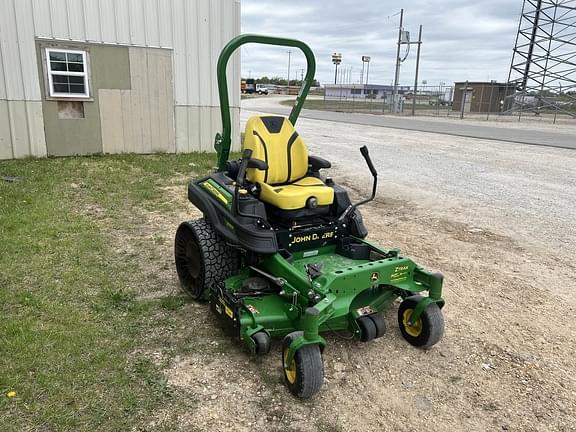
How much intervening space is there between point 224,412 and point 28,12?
8.86 metres

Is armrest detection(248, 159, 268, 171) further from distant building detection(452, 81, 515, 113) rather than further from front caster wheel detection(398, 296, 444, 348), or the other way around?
distant building detection(452, 81, 515, 113)

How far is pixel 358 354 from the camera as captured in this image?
126 inches

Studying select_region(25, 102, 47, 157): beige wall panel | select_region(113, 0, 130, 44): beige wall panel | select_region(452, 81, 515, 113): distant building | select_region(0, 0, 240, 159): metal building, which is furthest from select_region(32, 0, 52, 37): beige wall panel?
select_region(452, 81, 515, 113): distant building

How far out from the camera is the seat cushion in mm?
3414

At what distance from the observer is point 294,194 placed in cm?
344

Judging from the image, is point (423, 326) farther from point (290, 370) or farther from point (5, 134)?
point (5, 134)

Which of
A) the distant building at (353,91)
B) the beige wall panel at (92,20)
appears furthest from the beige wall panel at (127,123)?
the distant building at (353,91)

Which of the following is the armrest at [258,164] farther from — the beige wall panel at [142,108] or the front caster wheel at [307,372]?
the beige wall panel at [142,108]

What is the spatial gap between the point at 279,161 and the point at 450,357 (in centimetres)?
191

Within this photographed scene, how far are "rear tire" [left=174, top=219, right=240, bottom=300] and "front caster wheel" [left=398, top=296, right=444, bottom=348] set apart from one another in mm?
1346

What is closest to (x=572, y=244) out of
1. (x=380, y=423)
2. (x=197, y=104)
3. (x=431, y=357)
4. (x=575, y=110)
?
(x=431, y=357)

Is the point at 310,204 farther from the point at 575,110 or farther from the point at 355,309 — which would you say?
the point at 575,110

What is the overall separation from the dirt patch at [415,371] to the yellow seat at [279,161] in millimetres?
1053

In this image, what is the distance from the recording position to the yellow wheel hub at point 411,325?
328cm
